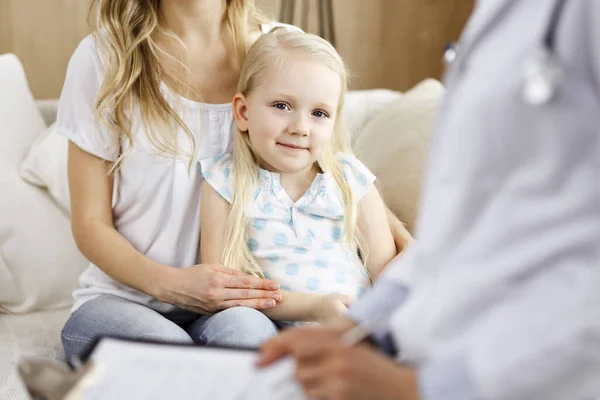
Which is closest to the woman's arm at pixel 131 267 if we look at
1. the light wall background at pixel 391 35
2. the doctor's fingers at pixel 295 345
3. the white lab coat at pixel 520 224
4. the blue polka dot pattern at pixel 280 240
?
the blue polka dot pattern at pixel 280 240

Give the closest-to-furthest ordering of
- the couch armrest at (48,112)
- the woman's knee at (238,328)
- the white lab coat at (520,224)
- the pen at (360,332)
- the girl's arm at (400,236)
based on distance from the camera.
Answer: the white lab coat at (520,224) → the pen at (360,332) → the woman's knee at (238,328) → the girl's arm at (400,236) → the couch armrest at (48,112)

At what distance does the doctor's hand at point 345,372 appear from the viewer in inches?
26.0

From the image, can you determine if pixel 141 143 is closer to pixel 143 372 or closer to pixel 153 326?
pixel 153 326

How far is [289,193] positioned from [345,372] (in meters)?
Answer: 0.84

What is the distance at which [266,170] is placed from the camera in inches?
58.8

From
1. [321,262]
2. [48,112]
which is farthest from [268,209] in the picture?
[48,112]

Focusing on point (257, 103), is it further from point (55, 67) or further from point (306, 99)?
point (55, 67)

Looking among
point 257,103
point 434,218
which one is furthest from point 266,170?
point 434,218

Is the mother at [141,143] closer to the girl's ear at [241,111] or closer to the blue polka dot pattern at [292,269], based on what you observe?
the girl's ear at [241,111]

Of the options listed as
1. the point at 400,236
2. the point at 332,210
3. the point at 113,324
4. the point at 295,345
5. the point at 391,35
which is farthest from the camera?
the point at 391,35

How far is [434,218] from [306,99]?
771 mm

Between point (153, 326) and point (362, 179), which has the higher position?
point (362, 179)

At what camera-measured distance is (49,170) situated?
1867 mm

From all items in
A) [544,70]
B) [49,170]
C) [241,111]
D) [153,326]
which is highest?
[544,70]
